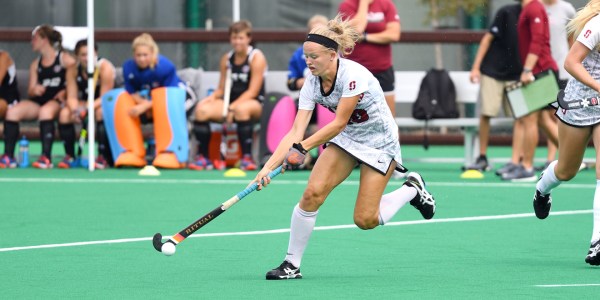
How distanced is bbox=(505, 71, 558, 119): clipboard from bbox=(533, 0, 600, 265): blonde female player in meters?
5.09

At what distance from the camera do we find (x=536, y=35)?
1340 centimetres

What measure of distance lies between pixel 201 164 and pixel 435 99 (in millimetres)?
2694

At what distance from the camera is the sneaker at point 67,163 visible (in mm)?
15391

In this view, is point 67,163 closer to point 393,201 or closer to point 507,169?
point 507,169

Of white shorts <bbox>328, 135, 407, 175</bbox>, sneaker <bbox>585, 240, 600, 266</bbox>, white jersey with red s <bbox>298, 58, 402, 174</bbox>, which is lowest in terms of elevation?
sneaker <bbox>585, 240, 600, 266</bbox>

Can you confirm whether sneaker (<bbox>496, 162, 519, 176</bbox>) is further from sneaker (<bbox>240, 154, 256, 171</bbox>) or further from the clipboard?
sneaker (<bbox>240, 154, 256, 171</bbox>)

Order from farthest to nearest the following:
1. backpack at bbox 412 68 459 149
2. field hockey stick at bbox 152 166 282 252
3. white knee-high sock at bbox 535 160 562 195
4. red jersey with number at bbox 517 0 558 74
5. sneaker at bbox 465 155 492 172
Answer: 1. backpack at bbox 412 68 459 149
2. sneaker at bbox 465 155 492 172
3. red jersey with number at bbox 517 0 558 74
4. white knee-high sock at bbox 535 160 562 195
5. field hockey stick at bbox 152 166 282 252

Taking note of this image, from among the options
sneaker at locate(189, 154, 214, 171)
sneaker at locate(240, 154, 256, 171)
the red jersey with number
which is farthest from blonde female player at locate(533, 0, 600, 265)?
sneaker at locate(189, 154, 214, 171)

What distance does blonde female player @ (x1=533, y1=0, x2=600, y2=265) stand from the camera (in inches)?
310

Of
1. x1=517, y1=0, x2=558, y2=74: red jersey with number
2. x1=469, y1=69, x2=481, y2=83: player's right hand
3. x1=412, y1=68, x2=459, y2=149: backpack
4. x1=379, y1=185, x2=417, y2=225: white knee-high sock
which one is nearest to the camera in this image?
x1=379, y1=185, x2=417, y2=225: white knee-high sock

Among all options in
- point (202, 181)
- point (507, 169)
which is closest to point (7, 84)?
point (202, 181)

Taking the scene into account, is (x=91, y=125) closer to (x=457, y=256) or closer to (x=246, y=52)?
(x=246, y=52)

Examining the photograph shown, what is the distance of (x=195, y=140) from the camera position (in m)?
16.0

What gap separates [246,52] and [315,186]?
7.47 metres
